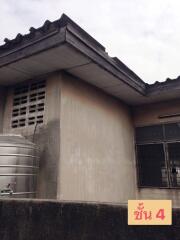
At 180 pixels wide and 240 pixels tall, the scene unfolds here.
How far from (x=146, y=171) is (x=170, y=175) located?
0.65m

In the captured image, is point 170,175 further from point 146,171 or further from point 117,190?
point 117,190

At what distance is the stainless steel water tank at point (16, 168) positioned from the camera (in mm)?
3729

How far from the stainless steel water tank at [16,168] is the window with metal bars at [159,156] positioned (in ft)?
11.5

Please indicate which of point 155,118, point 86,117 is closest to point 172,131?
point 155,118

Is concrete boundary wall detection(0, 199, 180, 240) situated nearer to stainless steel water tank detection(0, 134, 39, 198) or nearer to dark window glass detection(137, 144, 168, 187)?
stainless steel water tank detection(0, 134, 39, 198)

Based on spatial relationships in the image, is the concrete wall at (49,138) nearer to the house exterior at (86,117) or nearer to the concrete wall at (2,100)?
the house exterior at (86,117)

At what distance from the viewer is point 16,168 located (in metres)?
3.85

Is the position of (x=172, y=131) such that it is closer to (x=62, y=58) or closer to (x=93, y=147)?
(x=93, y=147)

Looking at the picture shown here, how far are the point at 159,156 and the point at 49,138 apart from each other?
3.36 metres

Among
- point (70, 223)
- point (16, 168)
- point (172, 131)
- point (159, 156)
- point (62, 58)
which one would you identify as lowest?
point (70, 223)

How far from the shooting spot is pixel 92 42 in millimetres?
4285

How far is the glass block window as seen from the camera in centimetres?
492

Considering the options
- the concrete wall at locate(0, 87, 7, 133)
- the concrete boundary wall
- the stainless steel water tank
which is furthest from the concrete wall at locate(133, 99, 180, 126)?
the concrete boundary wall

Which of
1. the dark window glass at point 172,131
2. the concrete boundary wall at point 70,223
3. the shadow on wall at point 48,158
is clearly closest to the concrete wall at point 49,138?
the shadow on wall at point 48,158
